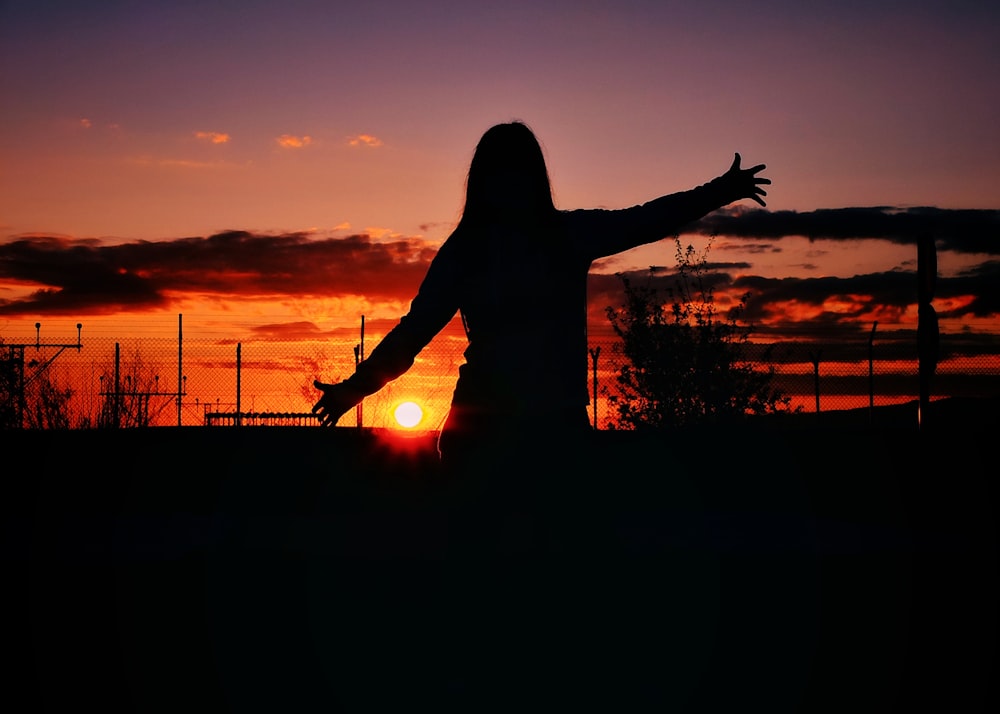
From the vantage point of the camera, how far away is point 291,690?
3678 millimetres

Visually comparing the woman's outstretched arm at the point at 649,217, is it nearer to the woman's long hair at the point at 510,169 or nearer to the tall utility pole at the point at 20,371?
the woman's long hair at the point at 510,169

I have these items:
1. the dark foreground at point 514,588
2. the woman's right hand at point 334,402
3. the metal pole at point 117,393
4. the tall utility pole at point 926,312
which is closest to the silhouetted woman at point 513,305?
the dark foreground at point 514,588

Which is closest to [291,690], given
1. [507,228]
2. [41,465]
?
[507,228]

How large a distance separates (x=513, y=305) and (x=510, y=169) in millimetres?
423

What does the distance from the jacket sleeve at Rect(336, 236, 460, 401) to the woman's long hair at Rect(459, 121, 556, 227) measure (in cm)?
17

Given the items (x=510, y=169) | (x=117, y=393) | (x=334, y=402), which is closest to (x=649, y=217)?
(x=510, y=169)

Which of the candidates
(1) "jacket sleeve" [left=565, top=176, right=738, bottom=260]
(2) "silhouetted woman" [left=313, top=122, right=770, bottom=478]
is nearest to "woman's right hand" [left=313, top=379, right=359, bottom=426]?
(2) "silhouetted woman" [left=313, top=122, right=770, bottom=478]

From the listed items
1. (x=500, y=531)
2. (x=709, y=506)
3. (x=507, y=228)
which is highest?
(x=507, y=228)

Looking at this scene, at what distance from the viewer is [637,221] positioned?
360cm

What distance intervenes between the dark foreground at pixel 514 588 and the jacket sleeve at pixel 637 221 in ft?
2.25

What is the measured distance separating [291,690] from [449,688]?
0.54 meters

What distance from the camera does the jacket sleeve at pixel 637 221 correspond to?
3.50 meters

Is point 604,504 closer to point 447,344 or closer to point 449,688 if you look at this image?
point 449,688

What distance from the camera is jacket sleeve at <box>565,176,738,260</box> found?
11.5ft
